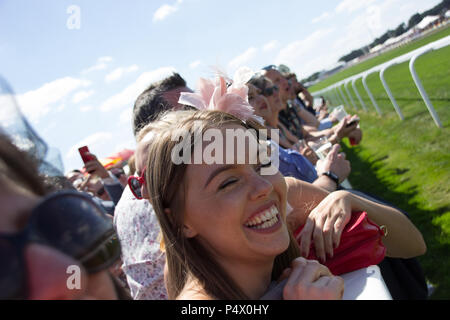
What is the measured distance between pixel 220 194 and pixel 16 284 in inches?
41.9

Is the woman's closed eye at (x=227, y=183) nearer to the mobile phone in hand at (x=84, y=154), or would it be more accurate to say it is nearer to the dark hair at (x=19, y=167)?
the dark hair at (x=19, y=167)

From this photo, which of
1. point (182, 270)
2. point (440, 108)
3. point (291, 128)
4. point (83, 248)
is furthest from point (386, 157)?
point (83, 248)

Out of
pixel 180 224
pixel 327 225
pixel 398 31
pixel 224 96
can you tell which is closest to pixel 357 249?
pixel 327 225

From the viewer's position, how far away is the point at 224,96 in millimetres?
1867

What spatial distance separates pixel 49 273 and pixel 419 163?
615cm

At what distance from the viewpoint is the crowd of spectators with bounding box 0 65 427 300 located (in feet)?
1.78

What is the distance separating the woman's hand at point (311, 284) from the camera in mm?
1277

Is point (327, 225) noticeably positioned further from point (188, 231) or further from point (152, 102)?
point (152, 102)

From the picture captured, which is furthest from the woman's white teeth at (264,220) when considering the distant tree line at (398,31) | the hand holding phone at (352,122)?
the distant tree line at (398,31)

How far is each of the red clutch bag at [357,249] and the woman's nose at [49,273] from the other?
1.39m

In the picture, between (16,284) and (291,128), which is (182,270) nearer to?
(16,284)
